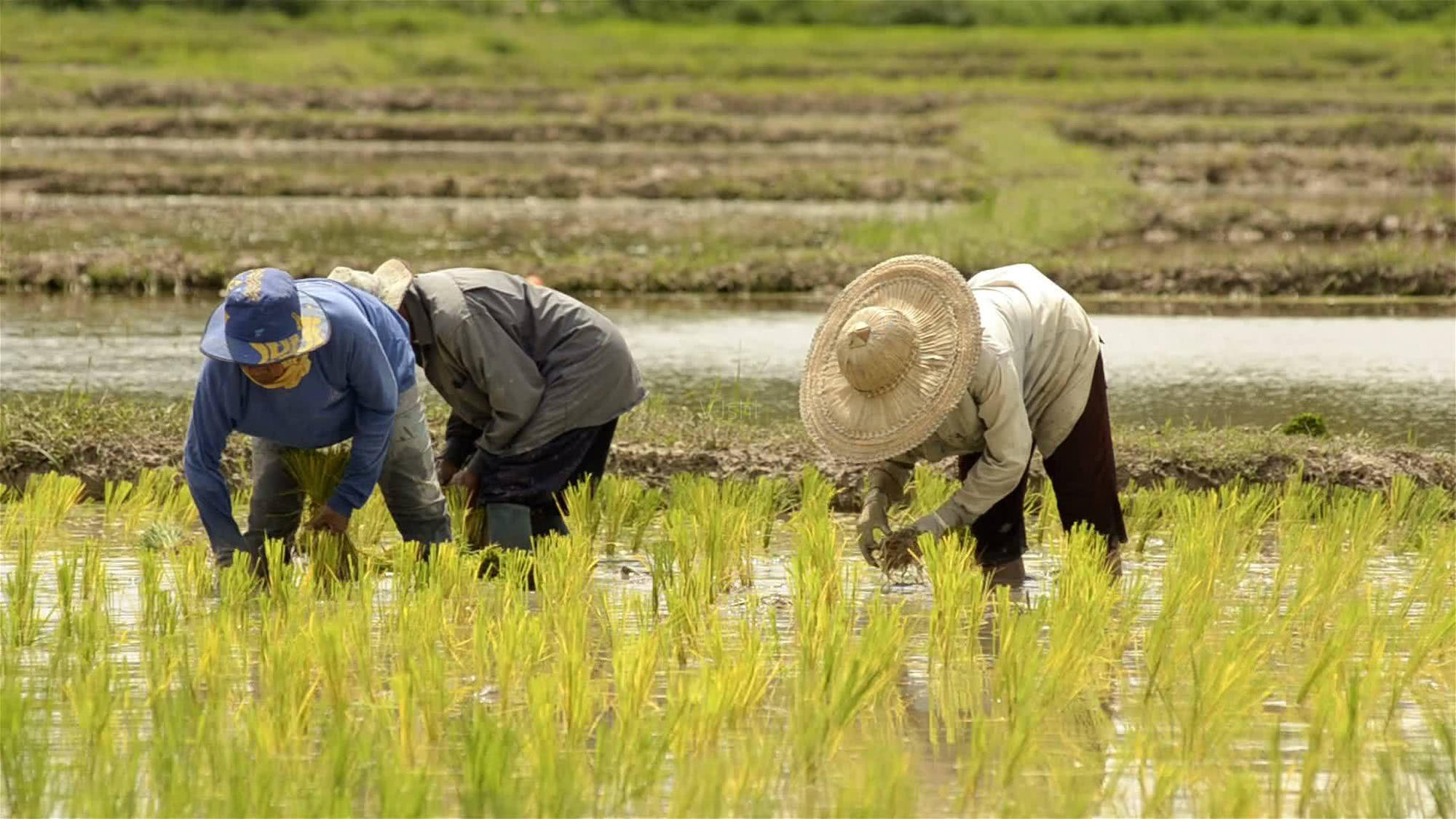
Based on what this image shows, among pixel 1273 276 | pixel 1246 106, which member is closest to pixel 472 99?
pixel 1246 106

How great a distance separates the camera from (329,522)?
14.9ft

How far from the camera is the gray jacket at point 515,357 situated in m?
4.76

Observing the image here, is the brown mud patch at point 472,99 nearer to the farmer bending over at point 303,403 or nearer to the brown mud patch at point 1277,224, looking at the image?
the brown mud patch at point 1277,224

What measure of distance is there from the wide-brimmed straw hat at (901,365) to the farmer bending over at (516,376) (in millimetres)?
746

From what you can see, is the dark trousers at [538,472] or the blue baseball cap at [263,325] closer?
the blue baseball cap at [263,325]

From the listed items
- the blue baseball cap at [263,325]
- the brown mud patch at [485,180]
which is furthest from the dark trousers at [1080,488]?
the brown mud patch at [485,180]

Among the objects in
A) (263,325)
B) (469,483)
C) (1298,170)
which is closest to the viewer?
(263,325)

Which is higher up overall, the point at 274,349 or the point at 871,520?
the point at 274,349

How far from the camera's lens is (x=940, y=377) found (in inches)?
166

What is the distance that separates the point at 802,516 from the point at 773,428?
5.02 feet

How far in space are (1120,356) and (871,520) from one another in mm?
5109

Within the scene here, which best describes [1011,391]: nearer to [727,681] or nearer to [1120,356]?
[727,681]

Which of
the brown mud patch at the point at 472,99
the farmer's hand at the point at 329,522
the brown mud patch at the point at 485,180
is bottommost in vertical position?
the brown mud patch at the point at 472,99

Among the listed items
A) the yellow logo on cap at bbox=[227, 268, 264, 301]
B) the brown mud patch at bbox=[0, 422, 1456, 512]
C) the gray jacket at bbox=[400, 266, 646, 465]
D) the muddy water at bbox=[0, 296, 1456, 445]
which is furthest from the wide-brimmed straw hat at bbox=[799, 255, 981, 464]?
the muddy water at bbox=[0, 296, 1456, 445]
